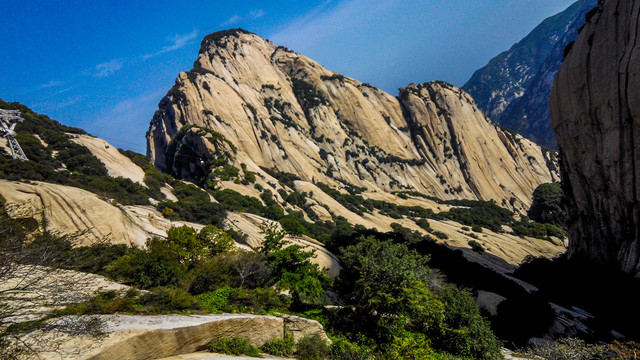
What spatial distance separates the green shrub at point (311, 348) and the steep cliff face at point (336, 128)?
58.5 m

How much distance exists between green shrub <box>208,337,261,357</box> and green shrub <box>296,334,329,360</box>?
2378 mm

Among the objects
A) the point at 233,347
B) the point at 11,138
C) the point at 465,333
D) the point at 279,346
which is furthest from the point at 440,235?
the point at 11,138

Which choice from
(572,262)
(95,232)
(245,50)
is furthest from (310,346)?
(245,50)

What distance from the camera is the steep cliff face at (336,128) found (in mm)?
82375

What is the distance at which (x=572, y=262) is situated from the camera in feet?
112

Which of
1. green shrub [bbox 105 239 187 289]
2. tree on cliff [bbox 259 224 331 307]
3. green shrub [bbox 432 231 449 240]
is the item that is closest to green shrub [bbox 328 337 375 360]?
tree on cliff [bbox 259 224 331 307]

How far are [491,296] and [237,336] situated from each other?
973 inches

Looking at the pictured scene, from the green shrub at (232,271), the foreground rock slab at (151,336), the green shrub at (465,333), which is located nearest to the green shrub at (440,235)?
the green shrub at (465,333)

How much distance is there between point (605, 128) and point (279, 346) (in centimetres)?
3227

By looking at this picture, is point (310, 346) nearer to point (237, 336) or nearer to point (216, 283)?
point (237, 336)

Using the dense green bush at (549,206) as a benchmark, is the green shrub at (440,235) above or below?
below

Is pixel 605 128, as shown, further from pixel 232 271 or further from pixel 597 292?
pixel 232 271

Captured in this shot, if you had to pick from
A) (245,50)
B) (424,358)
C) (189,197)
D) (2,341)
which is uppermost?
(245,50)

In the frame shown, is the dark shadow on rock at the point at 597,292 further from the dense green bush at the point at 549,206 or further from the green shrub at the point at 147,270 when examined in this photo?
the dense green bush at the point at 549,206
